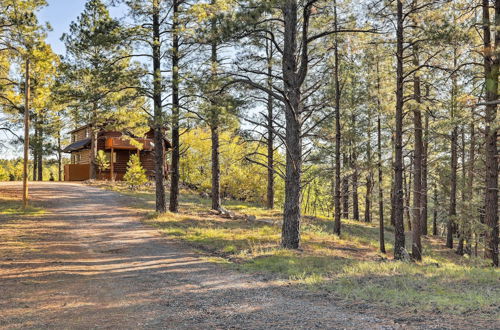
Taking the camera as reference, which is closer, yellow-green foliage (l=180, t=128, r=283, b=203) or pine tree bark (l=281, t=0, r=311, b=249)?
pine tree bark (l=281, t=0, r=311, b=249)

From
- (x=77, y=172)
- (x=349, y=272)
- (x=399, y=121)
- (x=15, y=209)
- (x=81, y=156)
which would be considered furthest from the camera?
(x=81, y=156)

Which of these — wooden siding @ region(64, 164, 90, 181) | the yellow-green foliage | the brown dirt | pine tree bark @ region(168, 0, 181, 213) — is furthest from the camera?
wooden siding @ region(64, 164, 90, 181)

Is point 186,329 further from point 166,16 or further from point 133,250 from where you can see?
point 166,16

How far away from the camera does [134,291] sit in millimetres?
7070

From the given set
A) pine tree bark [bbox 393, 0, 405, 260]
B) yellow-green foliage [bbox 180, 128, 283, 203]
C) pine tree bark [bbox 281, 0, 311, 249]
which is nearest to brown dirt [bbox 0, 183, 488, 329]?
pine tree bark [bbox 281, 0, 311, 249]

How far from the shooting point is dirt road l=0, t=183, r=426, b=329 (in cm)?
540

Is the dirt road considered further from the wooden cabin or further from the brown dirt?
the wooden cabin

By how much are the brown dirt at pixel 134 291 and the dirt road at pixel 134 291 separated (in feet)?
0.05

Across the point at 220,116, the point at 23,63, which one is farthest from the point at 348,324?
the point at 23,63

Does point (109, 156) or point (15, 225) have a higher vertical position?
point (109, 156)

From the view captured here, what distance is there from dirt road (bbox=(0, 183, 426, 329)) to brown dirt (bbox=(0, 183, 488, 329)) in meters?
0.01

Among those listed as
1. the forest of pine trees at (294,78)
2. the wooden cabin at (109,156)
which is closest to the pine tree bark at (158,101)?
the forest of pine trees at (294,78)

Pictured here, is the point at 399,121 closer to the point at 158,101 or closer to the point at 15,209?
the point at 158,101

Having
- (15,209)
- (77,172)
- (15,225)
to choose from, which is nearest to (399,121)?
(15,225)
